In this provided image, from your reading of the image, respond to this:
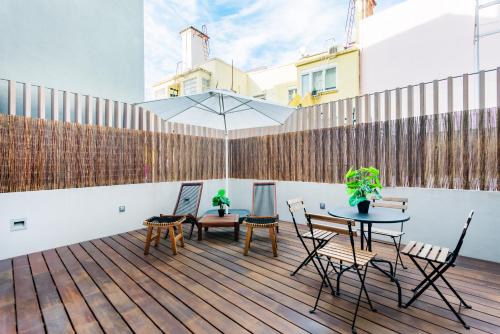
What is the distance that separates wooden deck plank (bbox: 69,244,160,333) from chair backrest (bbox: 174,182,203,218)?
5.87ft

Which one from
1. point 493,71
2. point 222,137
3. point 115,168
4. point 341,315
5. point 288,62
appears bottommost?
point 341,315

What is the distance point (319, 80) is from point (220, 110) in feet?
18.1

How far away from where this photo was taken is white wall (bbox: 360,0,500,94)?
5.94 metres

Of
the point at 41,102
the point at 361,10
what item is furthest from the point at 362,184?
the point at 361,10

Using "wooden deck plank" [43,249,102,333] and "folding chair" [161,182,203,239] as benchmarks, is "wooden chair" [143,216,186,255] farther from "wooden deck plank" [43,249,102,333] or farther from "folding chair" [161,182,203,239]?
"wooden deck plank" [43,249,102,333]

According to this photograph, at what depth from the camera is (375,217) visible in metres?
2.71

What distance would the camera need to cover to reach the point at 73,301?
2445 mm

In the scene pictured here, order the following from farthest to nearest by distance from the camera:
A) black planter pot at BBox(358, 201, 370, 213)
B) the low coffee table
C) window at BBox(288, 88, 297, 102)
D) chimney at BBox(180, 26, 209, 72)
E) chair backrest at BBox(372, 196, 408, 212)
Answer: chimney at BBox(180, 26, 209, 72) < window at BBox(288, 88, 297, 102) < the low coffee table < chair backrest at BBox(372, 196, 408, 212) < black planter pot at BBox(358, 201, 370, 213)

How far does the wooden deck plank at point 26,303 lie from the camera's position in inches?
81.4

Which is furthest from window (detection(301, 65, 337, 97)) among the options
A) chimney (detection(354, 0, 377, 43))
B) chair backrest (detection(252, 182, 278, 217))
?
chair backrest (detection(252, 182, 278, 217))

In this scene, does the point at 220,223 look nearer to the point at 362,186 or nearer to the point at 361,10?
the point at 362,186

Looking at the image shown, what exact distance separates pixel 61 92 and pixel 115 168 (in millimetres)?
1610

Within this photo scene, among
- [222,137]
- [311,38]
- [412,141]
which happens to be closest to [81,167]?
[222,137]

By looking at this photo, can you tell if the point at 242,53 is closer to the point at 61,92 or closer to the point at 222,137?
the point at 222,137
